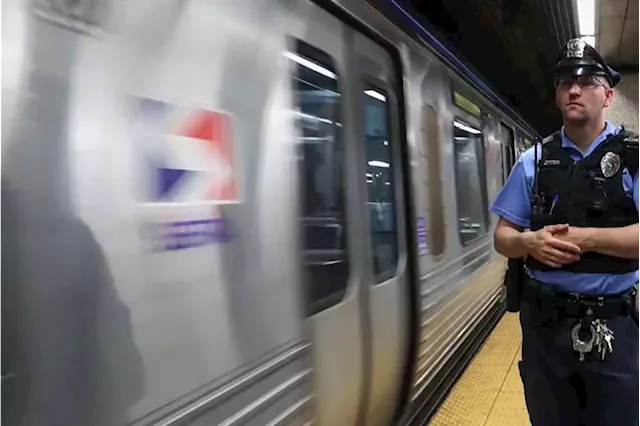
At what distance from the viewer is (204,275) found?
1.63 meters

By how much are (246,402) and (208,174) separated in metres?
0.57

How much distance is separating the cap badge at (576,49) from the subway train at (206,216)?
779 mm

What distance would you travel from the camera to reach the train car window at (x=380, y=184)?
295 cm

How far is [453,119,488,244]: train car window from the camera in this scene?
195 inches

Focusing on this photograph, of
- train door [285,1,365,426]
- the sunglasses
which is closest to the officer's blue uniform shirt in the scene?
the sunglasses

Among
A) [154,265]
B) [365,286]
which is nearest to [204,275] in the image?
[154,265]

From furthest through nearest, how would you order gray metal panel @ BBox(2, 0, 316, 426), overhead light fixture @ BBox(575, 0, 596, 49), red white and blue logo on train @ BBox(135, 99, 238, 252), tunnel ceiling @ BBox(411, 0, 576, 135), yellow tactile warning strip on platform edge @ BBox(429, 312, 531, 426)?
overhead light fixture @ BBox(575, 0, 596, 49), tunnel ceiling @ BBox(411, 0, 576, 135), yellow tactile warning strip on platform edge @ BBox(429, 312, 531, 426), red white and blue logo on train @ BBox(135, 99, 238, 252), gray metal panel @ BBox(2, 0, 316, 426)

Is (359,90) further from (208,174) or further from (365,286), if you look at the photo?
(208,174)

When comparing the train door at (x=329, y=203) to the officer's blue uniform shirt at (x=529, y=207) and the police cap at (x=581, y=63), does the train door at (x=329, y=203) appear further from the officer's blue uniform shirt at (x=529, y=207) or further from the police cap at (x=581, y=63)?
the police cap at (x=581, y=63)

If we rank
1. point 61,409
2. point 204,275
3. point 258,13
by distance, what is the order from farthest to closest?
point 258,13, point 204,275, point 61,409

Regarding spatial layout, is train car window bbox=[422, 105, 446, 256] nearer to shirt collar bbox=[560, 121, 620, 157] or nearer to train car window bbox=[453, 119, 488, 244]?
train car window bbox=[453, 119, 488, 244]

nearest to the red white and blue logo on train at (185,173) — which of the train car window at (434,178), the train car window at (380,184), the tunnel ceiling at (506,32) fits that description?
the train car window at (380,184)

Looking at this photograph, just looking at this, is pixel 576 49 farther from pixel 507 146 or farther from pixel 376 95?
pixel 507 146

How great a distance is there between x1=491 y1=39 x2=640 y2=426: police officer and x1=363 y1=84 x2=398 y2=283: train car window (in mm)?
733
